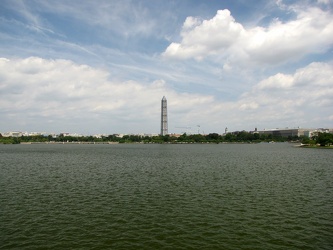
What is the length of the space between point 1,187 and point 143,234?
23.7m

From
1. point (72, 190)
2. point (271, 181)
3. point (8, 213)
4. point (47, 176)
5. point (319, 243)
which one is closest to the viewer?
point (319, 243)

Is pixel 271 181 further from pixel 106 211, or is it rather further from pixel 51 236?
pixel 51 236

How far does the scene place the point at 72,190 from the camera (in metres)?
32.2

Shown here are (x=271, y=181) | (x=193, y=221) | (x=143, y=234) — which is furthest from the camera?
(x=271, y=181)

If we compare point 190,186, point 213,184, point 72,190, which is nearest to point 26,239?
point 72,190

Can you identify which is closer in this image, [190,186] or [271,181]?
[190,186]

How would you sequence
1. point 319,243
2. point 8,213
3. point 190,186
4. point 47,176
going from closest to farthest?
point 319,243 < point 8,213 < point 190,186 < point 47,176

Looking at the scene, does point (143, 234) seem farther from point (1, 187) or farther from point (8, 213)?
point (1, 187)

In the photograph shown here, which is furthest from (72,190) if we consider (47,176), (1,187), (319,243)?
(319,243)

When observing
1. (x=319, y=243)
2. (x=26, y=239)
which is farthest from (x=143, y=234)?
(x=319, y=243)

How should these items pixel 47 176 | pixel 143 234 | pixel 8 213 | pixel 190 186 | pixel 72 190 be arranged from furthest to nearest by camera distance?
1. pixel 47 176
2. pixel 190 186
3. pixel 72 190
4. pixel 8 213
5. pixel 143 234

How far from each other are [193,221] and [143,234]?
4.43 m

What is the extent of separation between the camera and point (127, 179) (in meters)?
39.9

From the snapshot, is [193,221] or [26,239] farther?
[193,221]
